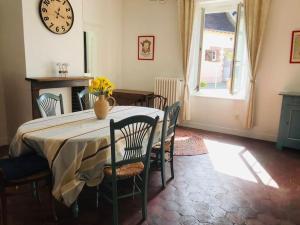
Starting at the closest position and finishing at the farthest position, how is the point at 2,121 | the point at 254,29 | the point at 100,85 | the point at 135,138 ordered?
the point at 135,138 → the point at 100,85 → the point at 2,121 → the point at 254,29

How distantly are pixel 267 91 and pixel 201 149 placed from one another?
5.31 ft

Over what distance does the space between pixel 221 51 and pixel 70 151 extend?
3.87 meters

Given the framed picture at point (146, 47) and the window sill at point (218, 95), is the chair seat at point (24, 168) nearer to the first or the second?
the window sill at point (218, 95)

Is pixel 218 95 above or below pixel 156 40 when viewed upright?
below

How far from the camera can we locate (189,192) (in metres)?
2.57

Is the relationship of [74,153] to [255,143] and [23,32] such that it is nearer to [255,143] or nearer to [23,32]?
[23,32]

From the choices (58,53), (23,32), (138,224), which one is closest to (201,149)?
(138,224)

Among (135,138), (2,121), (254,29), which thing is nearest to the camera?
(135,138)

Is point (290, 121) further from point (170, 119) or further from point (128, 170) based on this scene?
point (128, 170)

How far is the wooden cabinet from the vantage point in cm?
488

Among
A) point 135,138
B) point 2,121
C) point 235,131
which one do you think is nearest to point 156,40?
point 235,131

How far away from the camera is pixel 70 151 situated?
Answer: 1.87 metres

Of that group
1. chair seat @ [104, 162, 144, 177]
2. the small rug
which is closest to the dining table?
chair seat @ [104, 162, 144, 177]

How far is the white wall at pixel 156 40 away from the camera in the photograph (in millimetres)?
5039
